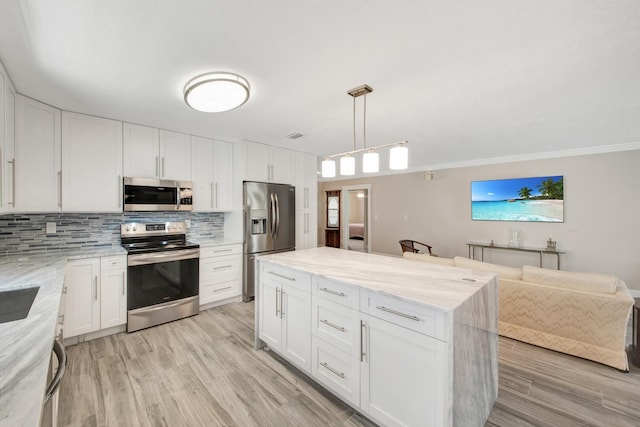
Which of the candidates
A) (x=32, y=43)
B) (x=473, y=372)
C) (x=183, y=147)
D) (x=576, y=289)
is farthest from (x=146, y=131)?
(x=576, y=289)

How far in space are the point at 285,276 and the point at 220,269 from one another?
1.83 m

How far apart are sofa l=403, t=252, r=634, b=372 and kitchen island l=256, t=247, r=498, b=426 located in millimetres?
1114

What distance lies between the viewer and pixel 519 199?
4.95 meters

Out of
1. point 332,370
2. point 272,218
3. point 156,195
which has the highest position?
point 156,195

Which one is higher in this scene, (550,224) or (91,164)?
(91,164)

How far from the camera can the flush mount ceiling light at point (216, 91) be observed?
2025 millimetres

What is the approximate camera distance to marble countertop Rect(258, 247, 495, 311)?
149 centimetres

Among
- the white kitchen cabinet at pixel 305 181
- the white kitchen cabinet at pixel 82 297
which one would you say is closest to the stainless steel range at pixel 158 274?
the white kitchen cabinet at pixel 82 297

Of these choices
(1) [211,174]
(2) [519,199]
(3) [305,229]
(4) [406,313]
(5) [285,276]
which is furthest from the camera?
(2) [519,199]

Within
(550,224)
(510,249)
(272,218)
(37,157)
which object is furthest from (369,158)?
(550,224)

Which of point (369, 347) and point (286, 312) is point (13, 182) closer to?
point (286, 312)

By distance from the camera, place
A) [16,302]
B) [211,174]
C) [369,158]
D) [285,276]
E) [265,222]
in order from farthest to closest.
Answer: [265,222] → [211,174] → [285,276] → [369,158] → [16,302]

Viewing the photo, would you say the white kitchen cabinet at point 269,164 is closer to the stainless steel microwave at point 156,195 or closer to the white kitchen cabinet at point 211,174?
the white kitchen cabinet at point 211,174

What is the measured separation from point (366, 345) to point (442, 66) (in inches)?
77.4
